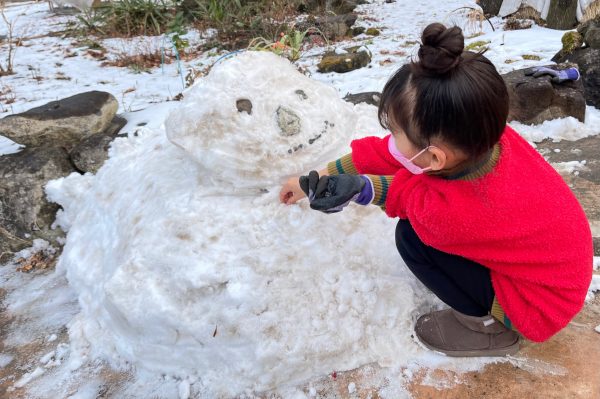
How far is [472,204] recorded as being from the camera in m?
1.19

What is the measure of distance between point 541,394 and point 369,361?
56cm

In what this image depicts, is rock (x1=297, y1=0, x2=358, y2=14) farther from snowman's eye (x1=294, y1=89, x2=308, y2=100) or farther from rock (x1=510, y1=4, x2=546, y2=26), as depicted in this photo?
snowman's eye (x1=294, y1=89, x2=308, y2=100)

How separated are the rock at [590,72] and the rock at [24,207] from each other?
12.9 feet

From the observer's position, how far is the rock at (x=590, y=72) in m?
3.44

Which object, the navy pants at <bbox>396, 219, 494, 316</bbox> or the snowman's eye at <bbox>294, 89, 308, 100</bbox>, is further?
the snowman's eye at <bbox>294, 89, 308, 100</bbox>

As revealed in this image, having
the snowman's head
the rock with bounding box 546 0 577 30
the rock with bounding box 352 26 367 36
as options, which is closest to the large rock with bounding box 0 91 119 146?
the snowman's head

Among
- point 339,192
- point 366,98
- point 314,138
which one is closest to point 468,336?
point 339,192

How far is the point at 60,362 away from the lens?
68.7 inches

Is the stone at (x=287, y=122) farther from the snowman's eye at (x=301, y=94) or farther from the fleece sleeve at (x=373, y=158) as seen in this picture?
the fleece sleeve at (x=373, y=158)

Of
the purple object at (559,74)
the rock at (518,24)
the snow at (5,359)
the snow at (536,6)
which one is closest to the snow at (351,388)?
the snow at (5,359)

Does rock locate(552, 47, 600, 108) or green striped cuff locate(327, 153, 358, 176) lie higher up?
green striped cuff locate(327, 153, 358, 176)

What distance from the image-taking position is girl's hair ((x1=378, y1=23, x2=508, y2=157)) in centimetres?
101

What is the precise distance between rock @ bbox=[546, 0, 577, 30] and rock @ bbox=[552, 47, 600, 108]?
8.59 ft

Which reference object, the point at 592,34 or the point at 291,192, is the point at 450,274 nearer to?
the point at 291,192
